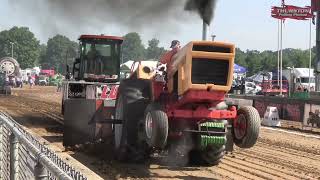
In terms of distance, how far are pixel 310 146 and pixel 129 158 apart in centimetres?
606

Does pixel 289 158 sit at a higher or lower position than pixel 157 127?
lower

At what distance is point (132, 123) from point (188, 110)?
122cm

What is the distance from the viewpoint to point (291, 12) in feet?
129

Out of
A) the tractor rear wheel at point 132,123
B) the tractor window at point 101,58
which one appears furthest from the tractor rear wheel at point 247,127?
the tractor window at point 101,58

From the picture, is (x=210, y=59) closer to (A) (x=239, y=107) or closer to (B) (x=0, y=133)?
(A) (x=239, y=107)

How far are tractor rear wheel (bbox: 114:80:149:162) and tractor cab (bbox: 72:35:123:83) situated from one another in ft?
19.2

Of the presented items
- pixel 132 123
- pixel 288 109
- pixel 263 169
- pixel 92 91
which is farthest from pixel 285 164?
pixel 288 109

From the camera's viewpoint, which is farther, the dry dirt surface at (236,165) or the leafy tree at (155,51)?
the leafy tree at (155,51)

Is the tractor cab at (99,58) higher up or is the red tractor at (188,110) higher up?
the tractor cab at (99,58)

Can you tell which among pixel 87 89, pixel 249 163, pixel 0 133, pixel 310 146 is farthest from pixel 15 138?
pixel 310 146

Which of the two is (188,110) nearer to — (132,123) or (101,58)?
(132,123)

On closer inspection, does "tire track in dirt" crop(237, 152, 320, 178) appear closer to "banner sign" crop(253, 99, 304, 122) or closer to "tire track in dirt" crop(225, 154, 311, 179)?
"tire track in dirt" crop(225, 154, 311, 179)

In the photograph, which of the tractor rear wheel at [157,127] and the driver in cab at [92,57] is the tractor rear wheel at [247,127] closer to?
A: the tractor rear wheel at [157,127]

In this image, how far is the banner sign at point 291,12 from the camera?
39.2m
